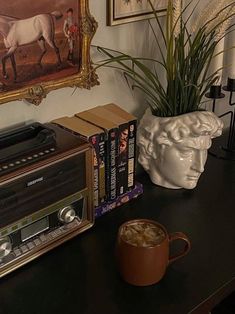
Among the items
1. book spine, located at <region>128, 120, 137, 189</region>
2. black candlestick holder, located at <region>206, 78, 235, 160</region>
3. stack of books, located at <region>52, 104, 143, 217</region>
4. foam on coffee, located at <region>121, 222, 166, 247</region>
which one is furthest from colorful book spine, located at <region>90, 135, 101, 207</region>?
black candlestick holder, located at <region>206, 78, 235, 160</region>

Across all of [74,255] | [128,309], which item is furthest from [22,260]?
[128,309]

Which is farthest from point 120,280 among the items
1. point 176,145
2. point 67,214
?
point 176,145

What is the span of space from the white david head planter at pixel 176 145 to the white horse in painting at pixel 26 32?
1.05 feet

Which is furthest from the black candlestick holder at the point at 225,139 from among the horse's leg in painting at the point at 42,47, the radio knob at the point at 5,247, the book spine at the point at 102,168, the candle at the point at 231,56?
the radio knob at the point at 5,247

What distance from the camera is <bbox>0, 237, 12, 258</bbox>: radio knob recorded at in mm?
946

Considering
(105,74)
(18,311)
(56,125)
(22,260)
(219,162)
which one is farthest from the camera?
(219,162)

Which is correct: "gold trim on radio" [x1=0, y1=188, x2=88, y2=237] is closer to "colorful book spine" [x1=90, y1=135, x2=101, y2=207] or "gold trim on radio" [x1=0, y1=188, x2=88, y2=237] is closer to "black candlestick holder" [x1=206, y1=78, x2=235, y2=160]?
"colorful book spine" [x1=90, y1=135, x2=101, y2=207]

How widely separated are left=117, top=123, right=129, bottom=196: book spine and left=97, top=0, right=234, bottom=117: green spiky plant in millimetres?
144

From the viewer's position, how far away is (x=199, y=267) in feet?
3.29

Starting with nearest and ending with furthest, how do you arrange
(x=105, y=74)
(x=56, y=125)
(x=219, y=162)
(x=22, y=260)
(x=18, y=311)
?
(x=18, y=311)
(x=22, y=260)
(x=56, y=125)
(x=105, y=74)
(x=219, y=162)

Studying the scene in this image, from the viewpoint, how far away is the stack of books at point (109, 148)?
3.69ft

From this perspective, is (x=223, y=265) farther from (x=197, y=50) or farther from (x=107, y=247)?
(x=197, y=50)

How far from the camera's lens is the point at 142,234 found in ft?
3.14

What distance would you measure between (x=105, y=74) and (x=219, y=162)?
1.51 ft
